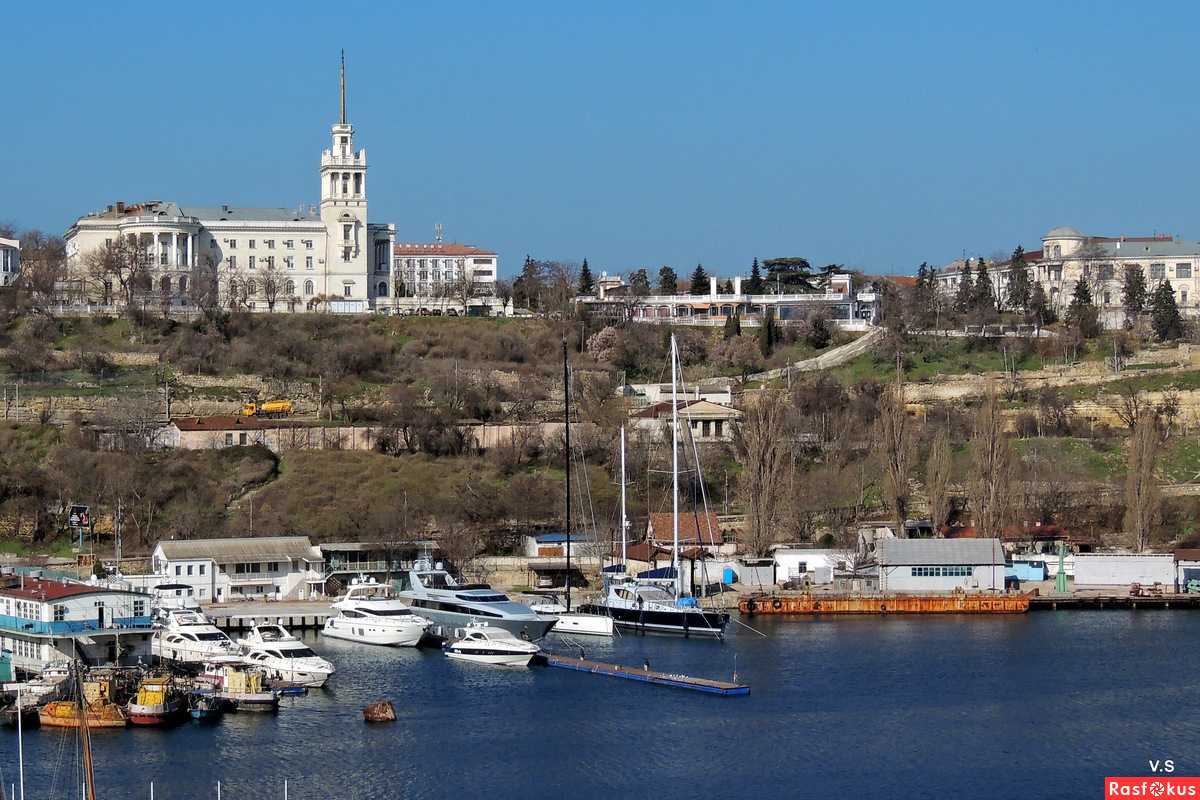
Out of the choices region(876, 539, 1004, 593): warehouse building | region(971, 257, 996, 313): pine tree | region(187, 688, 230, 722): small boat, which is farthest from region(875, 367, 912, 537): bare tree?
region(971, 257, 996, 313): pine tree

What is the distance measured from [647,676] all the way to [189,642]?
837 centimetres

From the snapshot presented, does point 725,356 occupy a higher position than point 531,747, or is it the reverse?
point 725,356

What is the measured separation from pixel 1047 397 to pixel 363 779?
39.0m

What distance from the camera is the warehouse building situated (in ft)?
142

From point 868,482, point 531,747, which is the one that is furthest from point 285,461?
point 531,747

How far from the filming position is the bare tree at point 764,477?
45531 mm

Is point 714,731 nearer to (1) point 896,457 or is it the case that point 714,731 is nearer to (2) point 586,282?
(1) point 896,457

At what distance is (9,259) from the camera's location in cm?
7750

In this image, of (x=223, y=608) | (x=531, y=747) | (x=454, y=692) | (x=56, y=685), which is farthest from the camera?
(x=223, y=608)

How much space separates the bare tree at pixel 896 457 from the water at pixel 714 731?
34.0 ft

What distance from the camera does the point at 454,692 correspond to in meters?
32.7

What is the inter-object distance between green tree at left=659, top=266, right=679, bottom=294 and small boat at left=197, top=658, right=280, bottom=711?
52.3m

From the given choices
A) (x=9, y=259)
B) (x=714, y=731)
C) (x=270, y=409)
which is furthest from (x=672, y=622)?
(x=9, y=259)

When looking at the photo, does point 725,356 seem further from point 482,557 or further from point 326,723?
point 326,723
